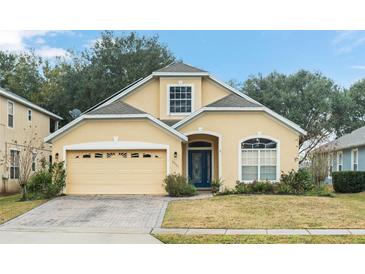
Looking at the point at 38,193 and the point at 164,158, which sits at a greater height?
the point at 164,158

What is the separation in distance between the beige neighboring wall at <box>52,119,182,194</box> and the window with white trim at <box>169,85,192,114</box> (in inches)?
145

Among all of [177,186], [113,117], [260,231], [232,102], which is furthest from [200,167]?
[260,231]

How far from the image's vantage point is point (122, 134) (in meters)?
20.1

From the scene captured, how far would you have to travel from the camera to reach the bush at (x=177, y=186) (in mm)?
19016

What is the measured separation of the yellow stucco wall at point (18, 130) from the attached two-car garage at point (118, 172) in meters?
5.35

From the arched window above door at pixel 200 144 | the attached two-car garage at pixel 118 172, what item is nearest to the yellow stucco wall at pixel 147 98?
the arched window above door at pixel 200 144

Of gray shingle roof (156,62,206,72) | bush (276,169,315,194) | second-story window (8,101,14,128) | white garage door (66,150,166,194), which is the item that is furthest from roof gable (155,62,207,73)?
second-story window (8,101,14,128)

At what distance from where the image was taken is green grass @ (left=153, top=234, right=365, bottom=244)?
10477 mm

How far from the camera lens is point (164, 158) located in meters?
20.0

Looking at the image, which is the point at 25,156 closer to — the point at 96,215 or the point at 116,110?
the point at 116,110

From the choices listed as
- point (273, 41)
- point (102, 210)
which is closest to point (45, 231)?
point (102, 210)

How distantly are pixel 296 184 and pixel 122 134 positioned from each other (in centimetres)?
822

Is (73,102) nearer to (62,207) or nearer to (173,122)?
(173,122)

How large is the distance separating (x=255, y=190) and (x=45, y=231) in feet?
34.9
